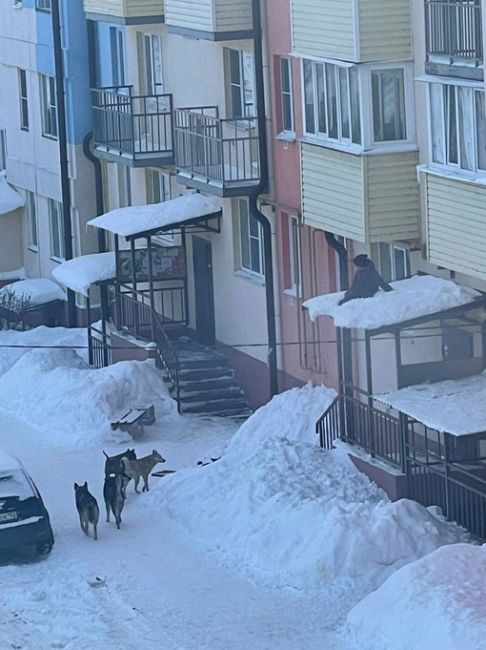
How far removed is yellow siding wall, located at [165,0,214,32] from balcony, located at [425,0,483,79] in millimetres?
6257

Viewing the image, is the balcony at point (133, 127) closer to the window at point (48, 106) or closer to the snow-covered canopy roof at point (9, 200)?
the window at point (48, 106)

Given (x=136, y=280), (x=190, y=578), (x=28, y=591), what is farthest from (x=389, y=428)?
(x=136, y=280)

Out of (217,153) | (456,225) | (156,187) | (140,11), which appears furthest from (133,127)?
(456,225)

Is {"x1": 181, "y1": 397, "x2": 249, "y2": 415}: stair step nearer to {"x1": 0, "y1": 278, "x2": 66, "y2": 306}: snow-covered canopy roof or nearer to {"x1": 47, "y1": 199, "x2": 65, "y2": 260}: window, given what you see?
{"x1": 0, "y1": 278, "x2": 66, "y2": 306}: snow-covered canopy roof

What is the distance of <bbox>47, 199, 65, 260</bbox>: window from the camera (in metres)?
38.6

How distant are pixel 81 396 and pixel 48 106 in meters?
→ 10.7

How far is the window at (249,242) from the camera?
2997 centimetres

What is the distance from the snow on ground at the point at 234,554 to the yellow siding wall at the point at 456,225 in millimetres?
2994

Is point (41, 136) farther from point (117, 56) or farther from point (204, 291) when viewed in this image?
point (204, 291)

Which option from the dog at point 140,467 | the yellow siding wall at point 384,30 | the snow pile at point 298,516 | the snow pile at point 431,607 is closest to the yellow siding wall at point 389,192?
the yellow siding wall at point 384,30

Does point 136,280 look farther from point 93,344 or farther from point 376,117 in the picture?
point 376,117

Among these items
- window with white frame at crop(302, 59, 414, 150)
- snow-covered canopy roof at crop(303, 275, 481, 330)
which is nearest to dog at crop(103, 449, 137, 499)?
snow-covered canopy roof at crop(303, 275, 481, 330)

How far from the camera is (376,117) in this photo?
2455 cm

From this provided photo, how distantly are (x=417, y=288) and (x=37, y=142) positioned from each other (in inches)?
680
